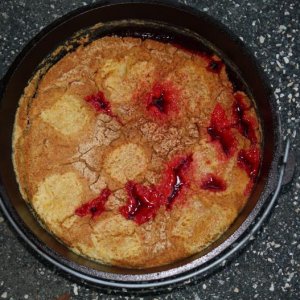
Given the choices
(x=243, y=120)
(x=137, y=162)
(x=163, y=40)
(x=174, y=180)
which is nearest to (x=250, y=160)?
(x=243, y=120)

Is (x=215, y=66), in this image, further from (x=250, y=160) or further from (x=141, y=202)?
(x=141, y=202)

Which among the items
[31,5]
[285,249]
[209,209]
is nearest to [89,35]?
[31,5]

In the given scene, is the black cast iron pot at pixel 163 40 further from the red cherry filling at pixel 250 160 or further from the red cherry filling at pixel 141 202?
the red cherry filling at pixel 141 202

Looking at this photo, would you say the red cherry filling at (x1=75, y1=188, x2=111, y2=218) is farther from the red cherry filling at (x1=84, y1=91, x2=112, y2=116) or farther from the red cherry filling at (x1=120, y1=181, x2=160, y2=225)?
the red cherry filling at (x1=84, y1=91, x2=112, y2=116)

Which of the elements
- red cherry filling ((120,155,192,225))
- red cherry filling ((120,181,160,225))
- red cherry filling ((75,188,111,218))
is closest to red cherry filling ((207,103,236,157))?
red cherry filling ((120,155,192,225))

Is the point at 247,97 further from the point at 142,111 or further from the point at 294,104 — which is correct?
the point at 142,111
